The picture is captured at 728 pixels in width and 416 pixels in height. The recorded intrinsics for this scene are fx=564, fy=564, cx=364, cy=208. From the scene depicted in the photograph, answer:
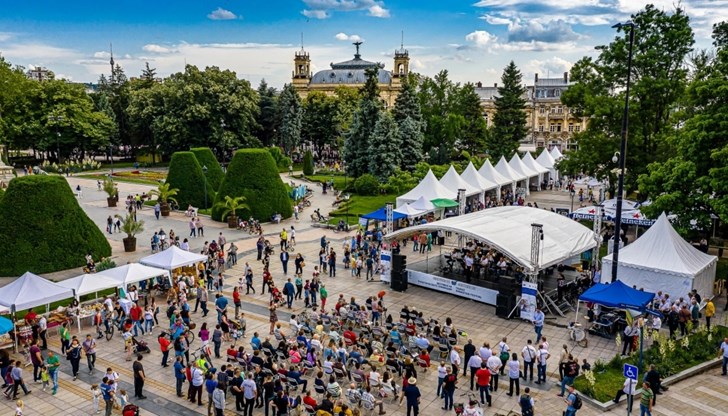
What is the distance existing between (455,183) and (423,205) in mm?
6544

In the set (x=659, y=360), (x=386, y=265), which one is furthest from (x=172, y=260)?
(x=659, y=360)

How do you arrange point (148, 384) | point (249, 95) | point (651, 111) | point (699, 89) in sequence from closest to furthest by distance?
point (148, 384) → point (699, 89) → point (651, 111) → point (249, 95)

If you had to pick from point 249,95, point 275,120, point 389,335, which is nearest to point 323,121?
point 275,120

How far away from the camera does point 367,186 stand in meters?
46.7

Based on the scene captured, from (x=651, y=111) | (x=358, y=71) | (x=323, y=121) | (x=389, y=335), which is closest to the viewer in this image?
(x=389, y=335)

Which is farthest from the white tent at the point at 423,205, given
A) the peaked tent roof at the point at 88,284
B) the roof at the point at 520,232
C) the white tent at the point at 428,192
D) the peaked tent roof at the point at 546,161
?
the peaked tent roof at the point at 546,161

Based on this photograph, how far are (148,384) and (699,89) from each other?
21588 mm

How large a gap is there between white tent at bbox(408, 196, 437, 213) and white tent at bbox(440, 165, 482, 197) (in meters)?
5.50

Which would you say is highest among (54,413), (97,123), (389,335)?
(97,123)

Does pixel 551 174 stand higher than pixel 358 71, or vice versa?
pixel 358 71

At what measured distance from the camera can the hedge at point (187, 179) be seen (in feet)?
131

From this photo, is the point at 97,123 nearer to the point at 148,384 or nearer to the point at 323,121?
the point at 323,121

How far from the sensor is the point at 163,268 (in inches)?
861

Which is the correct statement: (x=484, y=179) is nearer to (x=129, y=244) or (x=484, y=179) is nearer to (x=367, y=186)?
(x=367, y=186)
